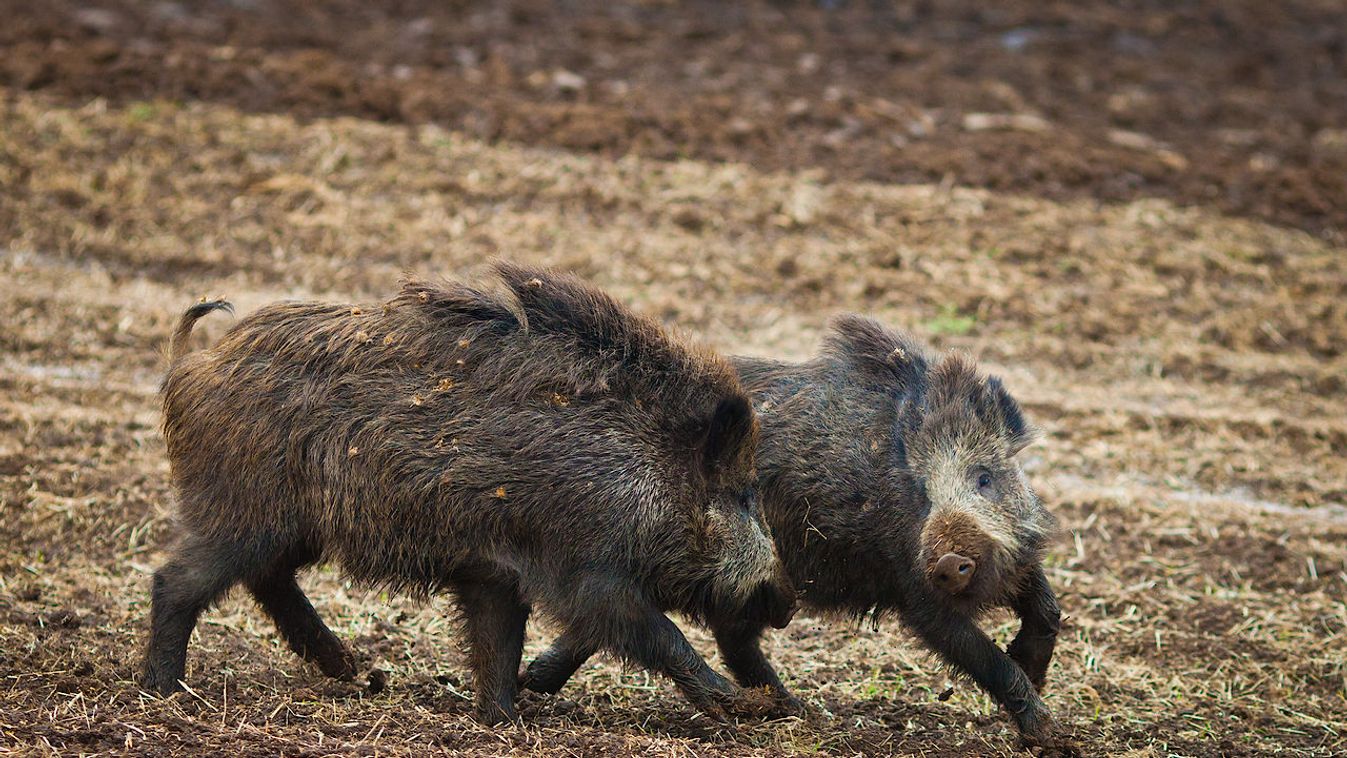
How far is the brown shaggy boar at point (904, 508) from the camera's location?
5230mm

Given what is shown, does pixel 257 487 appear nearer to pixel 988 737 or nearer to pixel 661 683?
pixel 661 683

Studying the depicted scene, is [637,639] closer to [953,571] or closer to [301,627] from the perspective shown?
[953,571]

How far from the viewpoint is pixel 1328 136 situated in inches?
527

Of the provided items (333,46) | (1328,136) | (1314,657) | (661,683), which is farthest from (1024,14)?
(661,683)

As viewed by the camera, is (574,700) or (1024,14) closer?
(574,700)

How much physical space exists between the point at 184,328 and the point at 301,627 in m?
1.34

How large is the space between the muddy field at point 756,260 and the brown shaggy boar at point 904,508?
0.35 metres

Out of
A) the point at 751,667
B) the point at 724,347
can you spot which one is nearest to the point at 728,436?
the point at 751,667

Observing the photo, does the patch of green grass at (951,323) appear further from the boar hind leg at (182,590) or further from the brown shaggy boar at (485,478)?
the boar hind leg at (182,590)

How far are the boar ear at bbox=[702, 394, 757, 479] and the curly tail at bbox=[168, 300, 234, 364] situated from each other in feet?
6.82

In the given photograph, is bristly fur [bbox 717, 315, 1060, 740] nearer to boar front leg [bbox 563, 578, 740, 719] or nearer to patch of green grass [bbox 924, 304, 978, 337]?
boar front leg [bbox 563, 578, 740, 719]

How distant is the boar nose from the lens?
16.1ft

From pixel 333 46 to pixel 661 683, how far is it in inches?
366

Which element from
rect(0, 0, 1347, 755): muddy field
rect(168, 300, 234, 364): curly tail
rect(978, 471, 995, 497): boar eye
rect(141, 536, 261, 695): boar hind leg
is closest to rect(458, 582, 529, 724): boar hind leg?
rect(0, 0, 1347, 755): muddy field
